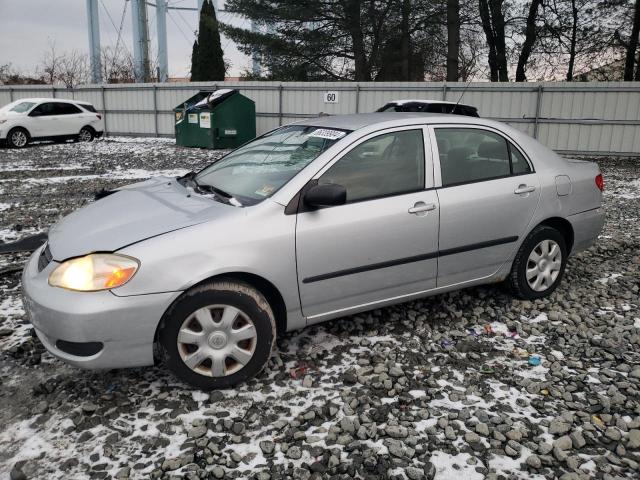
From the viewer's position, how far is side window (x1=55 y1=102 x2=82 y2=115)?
17516mm

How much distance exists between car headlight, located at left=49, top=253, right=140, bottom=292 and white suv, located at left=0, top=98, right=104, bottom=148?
15.7 m

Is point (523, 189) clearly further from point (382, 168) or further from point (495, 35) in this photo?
point (495, 35)

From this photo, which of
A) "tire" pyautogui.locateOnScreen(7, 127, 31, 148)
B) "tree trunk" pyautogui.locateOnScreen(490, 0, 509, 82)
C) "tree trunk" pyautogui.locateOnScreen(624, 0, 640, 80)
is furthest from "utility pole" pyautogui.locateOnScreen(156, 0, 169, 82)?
"tree trunk" pyautogui.locateOnScreen(624, 0, 640, 80)

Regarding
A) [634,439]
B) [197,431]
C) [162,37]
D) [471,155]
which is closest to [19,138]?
[471,155]

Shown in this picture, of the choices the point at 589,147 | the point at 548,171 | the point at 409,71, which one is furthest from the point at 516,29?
the point at 548,171

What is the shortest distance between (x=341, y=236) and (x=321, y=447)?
1238 mm

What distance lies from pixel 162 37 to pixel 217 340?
39.3 m

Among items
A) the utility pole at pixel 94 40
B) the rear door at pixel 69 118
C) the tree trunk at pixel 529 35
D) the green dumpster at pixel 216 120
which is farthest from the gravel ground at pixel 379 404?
the utility pole at pixel 94 40

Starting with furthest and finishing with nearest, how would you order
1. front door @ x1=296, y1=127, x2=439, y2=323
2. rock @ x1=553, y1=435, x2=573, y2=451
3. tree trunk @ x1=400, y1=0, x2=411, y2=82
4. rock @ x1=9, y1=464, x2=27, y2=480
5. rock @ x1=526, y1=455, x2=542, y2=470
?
tree trunk @ x1=400, y1=0, x2=411, y2=82 < front door @ x1=296, y1=127, x2=439, y2=323 < rock @ x1=553, y1=435, x2=573, y2=451 < rock @ x1=526, y1=455, x2=542, y2=470 < rock @ x1=9, y1=464, x2=27, y2=480

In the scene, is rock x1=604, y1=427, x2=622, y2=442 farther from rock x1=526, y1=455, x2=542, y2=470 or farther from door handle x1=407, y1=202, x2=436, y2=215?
door handle x1=407, y1=202, x2=436, y2=215

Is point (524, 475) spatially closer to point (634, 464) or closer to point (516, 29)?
point (634, 464)

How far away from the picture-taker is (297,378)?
328cm

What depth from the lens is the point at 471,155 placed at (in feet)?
13.2

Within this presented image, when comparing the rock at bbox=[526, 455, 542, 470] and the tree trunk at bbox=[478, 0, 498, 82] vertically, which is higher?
the tree trunk at bbox=[478, 0, 498, 82]
